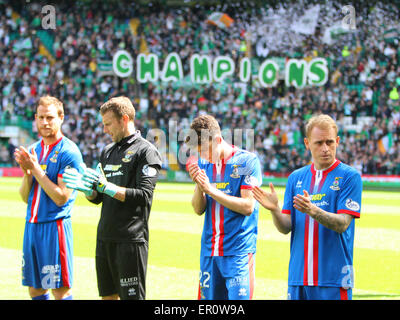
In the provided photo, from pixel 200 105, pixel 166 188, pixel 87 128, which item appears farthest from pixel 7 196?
pixel 200 105

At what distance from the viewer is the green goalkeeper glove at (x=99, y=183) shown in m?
4.49

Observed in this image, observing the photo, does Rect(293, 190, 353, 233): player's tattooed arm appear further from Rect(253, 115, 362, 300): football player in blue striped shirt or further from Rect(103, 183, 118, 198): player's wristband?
Rect(103, 183, 118, 198): player's wristband

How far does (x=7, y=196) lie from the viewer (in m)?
19.4

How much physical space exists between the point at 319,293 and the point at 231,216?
1009mm

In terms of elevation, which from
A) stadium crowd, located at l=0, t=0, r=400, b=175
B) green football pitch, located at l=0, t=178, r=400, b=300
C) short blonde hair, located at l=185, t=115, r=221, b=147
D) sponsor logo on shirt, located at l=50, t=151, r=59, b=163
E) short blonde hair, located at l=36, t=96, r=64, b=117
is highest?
stadium crowd, located at l=0, t=0, r=400, b=175

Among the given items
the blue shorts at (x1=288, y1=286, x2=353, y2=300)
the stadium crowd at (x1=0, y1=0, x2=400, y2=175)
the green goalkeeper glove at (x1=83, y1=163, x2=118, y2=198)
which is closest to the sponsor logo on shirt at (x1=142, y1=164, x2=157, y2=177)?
the green goalkeeper glove at (x1=83, y1=163, x2=118, y2=198)

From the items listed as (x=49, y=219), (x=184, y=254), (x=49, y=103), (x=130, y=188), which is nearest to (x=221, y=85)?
(x=184, y=254)

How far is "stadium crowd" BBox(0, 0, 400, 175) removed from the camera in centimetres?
2944

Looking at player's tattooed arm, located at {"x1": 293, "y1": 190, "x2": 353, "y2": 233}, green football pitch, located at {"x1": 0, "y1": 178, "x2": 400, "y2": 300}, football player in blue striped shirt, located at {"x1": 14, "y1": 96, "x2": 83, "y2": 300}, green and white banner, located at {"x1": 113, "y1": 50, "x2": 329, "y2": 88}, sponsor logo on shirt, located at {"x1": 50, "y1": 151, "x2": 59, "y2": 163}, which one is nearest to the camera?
player's tattooed arm, located at {"x1": 293, "y1": 190, "x2": 353, "y2": 233}

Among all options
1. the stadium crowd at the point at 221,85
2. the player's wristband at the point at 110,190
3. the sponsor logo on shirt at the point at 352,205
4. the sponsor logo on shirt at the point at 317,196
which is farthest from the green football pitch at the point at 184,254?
the stadium crowd at the point at 221,85

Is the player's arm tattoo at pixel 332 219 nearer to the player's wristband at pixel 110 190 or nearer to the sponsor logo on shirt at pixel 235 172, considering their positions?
the sponsor logo on shirt at pixel 235 172

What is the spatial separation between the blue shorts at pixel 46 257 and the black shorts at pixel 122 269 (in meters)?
0.50

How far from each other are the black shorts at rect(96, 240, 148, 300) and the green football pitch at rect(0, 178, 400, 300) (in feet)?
7.78

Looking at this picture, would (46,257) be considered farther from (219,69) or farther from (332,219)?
(219,69)
